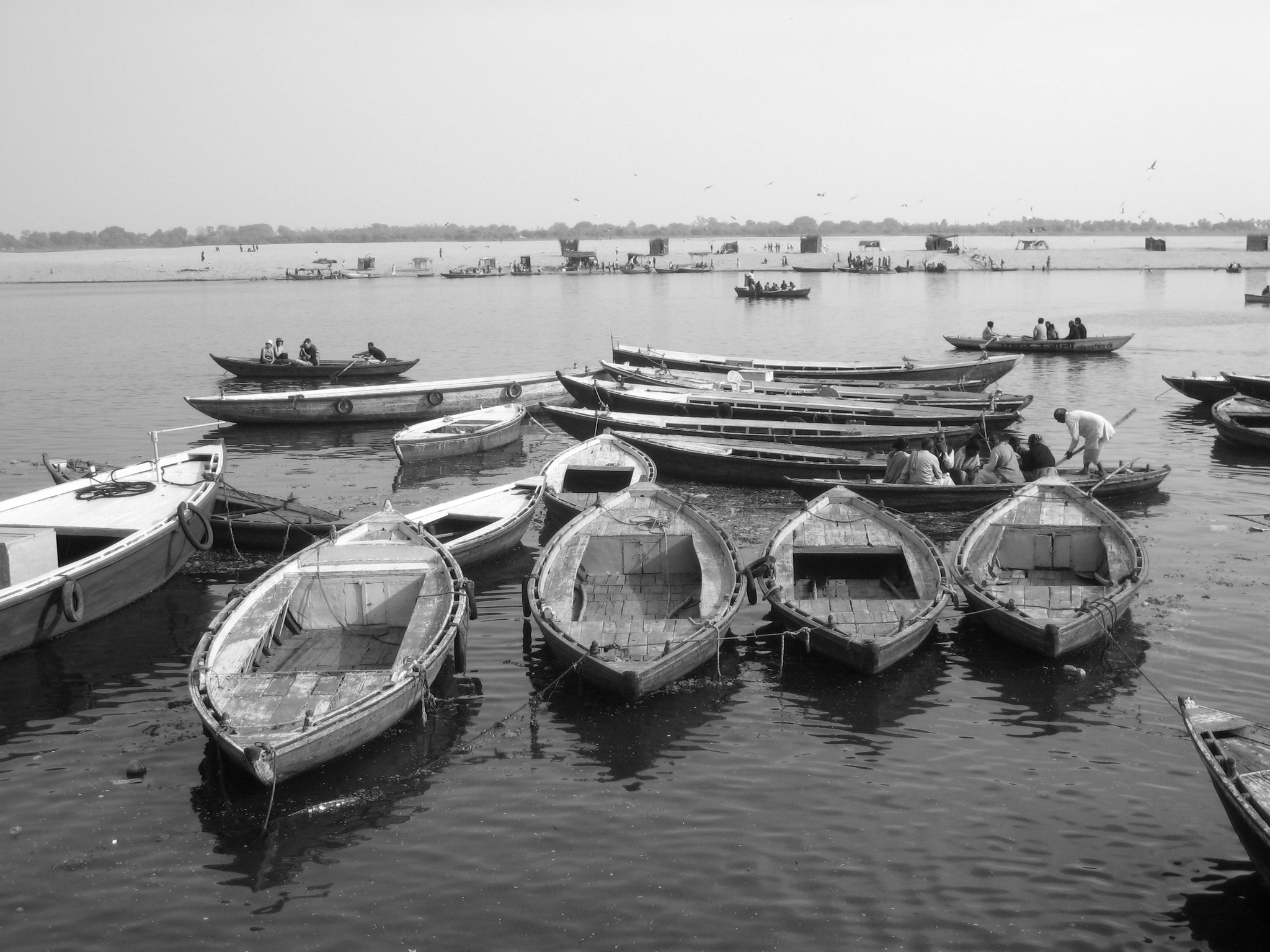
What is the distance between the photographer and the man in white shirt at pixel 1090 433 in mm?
22219

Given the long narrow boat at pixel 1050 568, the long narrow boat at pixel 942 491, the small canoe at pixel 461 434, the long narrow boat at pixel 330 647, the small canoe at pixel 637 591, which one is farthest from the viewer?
the small canoe at pixel 461 434

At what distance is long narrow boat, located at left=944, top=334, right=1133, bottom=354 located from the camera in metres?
47.7

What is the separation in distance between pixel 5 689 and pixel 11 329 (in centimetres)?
6534

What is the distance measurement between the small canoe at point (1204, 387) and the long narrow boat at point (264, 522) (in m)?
27.4

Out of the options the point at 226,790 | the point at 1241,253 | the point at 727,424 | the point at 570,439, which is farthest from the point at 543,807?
the point at 1241,253

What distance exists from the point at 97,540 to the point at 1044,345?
136 ft

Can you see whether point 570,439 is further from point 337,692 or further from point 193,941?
→ point 193,941

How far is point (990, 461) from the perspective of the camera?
71.4 feet

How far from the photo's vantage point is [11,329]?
69.3 metres

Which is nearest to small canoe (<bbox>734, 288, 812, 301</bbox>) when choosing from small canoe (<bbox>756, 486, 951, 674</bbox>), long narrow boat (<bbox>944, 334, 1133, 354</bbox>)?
long narrow boat (<bbox>944, 334, 1133, 354</bbox>)

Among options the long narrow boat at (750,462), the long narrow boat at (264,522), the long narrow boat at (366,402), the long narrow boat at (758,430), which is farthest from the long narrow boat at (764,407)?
the long narrow boat at (264,522)

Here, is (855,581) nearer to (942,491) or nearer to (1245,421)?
(942,491)

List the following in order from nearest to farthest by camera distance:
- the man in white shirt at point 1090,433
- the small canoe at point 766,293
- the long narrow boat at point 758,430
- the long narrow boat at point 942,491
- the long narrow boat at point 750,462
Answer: the long narrow boat at point 942,491 < the man in white shirt at point 1090,433 < the long narrow boat at point 750,462 < the long narrow boat at point 758,430 < the small canoe at point 766,293

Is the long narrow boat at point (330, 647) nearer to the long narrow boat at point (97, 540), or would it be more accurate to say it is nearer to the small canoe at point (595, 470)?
the long narrow boat at point (97, 540)
